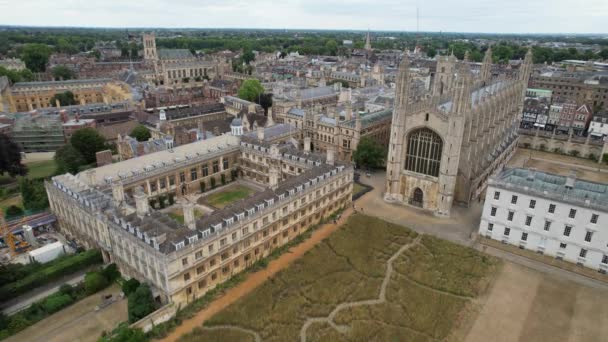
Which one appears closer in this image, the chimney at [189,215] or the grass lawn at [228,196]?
the chimney at [189,215]

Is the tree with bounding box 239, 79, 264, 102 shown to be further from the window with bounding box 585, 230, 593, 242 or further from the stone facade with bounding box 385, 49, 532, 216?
the window with bounding box 585, 230, 593, 242

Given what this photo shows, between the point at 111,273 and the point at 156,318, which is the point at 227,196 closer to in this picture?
the point at 111,273

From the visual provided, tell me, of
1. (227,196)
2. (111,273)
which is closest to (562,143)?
(227,196)

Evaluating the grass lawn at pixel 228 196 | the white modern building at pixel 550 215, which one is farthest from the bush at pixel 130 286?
the white modern building at pixel 550 215

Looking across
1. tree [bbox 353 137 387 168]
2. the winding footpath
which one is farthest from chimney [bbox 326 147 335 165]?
the winding footpath

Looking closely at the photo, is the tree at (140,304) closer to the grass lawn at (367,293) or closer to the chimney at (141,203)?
the grass lawn at (367,293)

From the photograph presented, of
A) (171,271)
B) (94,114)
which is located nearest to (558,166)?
(171,271)

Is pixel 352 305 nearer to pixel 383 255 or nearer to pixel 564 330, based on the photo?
pixel 383 255

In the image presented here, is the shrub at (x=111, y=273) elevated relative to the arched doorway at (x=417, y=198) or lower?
lower
